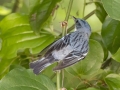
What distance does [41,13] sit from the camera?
122 cm

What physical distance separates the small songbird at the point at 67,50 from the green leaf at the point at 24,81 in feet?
0.18

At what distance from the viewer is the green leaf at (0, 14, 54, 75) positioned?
51.7 inches

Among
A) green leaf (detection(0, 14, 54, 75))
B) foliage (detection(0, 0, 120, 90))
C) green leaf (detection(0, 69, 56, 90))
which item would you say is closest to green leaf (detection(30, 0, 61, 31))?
foliage (detection(0, 0, 120, 90))

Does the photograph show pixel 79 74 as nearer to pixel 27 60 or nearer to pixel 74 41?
pixel 74 41

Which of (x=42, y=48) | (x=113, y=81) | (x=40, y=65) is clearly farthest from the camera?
(x=42, y=48)

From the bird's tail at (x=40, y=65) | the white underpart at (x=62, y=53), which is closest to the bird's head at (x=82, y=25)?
the white underpart at (x=62, y=53)

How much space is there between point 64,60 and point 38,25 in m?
0.23

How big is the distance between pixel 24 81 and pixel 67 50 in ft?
0.71

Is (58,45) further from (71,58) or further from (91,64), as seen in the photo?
(91,64)

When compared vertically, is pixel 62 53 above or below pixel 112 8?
below

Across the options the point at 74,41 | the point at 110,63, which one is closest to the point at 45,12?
the point at 74,41

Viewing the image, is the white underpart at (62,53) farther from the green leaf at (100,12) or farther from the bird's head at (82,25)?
the green leaf at (100,12)

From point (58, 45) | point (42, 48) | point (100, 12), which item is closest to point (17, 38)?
point (42, 48)

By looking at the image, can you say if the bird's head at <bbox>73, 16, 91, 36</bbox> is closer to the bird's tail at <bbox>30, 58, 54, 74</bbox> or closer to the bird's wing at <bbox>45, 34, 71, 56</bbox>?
the bird's wing at <bbox>45, 34, 71, 56</bbox>
